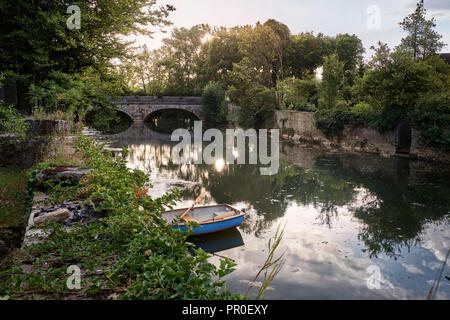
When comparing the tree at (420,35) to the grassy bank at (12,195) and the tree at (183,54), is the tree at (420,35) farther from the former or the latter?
the tree at (183,54)

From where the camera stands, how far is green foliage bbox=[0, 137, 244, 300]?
90.5 inches

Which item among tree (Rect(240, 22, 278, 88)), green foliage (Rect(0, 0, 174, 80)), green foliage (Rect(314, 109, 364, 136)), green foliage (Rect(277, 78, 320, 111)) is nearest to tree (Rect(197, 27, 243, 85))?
tree (Rect(240, 22, 278, 88))

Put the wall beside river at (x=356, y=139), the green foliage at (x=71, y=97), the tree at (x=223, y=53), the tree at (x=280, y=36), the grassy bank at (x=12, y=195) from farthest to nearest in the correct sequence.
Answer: the tree at (x=223, y=53) < the tree at (x=280, y=36) < the wall beside river at (x=356, y=139) < the green foliage at (x=71, y=97) < the grassy bank at (x=12, y=195)

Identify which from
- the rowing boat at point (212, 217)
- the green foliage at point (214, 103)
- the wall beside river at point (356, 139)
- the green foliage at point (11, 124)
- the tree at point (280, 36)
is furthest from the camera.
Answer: the green foliage at point (214, 103)

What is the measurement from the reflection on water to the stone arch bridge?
84.7ft

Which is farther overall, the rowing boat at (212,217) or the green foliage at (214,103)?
the green foliage at (214,103)

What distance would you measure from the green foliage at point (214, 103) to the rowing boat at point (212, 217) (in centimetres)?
2991

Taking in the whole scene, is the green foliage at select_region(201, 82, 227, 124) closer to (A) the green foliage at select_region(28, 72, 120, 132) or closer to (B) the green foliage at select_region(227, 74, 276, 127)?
(B) the green foliage at select_region(227, 74, 276, 127)

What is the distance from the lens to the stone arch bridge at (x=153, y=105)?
42594 millimetres

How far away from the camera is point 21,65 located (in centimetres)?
877

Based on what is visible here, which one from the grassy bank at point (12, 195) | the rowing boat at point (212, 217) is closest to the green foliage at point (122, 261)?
the grassy bank at point (12, 195)

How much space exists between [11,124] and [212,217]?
4.94m

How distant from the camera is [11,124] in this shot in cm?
761
